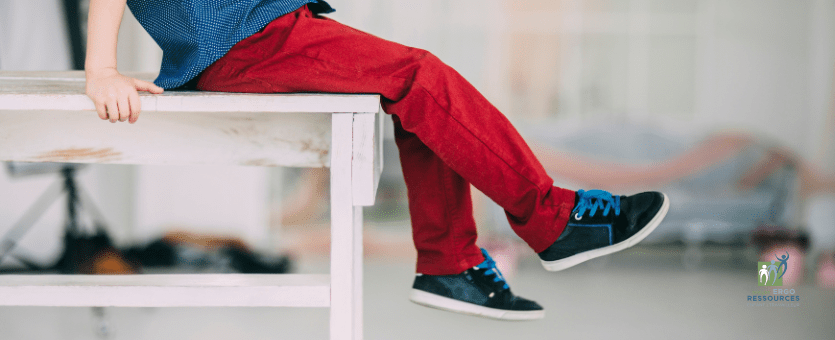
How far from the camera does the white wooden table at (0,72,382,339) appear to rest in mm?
694

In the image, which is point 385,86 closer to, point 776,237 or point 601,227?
point 601,227

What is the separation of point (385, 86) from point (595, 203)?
380mm

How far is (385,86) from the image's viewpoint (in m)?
0.76

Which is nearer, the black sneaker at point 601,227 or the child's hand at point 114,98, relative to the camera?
the child's hand at point 114,98

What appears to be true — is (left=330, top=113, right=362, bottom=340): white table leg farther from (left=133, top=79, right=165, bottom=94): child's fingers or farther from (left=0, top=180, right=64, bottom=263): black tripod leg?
(left=0, top=180, right=64, bottom=263): black tripod leg

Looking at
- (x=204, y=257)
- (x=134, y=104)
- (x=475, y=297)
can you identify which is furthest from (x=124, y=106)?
(x=204, y=257)

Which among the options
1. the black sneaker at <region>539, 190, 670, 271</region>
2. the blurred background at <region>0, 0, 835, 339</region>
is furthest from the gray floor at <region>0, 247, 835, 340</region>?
the black sneaker at <region>539, 190, 670, 271</region>

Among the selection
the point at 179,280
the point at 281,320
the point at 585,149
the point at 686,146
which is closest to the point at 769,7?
the point at 686,146

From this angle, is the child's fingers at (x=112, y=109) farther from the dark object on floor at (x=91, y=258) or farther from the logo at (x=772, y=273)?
the logo at (x=772, y=273)

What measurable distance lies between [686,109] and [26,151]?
2786 mm

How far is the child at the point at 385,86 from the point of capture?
75 cm

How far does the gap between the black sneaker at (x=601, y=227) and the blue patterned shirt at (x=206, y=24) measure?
1.80ft

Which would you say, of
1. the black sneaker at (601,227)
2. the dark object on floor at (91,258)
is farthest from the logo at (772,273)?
the dark object on floor at (91,258)

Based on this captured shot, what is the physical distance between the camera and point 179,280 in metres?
0.77
